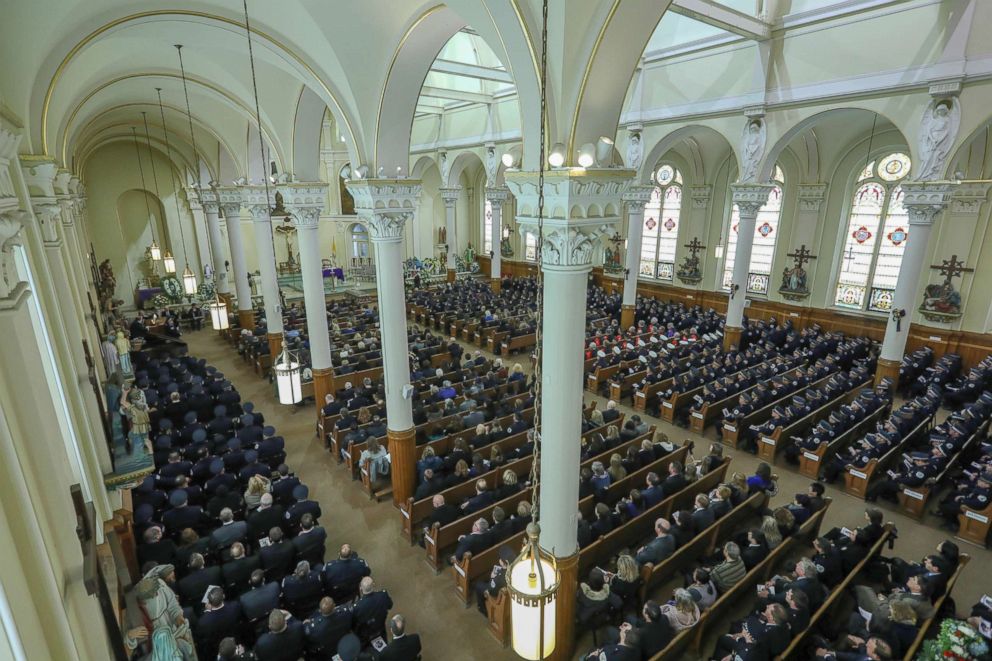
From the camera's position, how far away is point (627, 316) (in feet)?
61.2

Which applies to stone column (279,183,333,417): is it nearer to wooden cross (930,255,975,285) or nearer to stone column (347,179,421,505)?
stone column (347,179,421,505)

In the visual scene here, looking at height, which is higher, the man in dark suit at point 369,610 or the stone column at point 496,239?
the stone column at point 496,239

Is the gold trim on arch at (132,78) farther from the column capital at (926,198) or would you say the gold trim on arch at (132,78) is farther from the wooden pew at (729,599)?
the column capital at (926,198)

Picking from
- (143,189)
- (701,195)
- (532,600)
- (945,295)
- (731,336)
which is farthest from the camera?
(143,189)

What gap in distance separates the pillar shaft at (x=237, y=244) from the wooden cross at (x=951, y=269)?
21.3 metres

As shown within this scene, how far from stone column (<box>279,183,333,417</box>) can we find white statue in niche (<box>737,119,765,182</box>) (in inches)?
452

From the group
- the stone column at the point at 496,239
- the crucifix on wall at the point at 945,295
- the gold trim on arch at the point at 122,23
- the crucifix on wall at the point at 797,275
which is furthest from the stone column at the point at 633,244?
the gold trim on arch at the point at 122,23

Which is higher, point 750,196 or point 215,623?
point 750,196

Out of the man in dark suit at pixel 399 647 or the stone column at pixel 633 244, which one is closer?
the man in dark suit at pixel 399 647

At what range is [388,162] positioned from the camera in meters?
7.72

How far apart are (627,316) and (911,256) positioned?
8349 mm

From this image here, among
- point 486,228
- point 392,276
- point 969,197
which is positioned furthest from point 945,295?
point 486,228

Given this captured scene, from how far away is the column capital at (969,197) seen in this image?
14164 millimetres

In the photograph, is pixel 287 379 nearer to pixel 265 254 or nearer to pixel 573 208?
pixel 573 208
